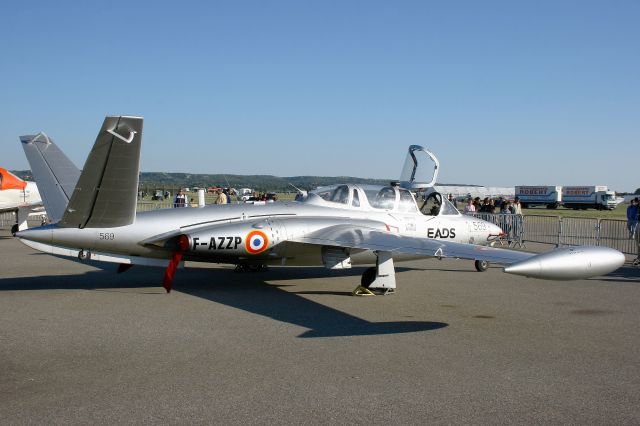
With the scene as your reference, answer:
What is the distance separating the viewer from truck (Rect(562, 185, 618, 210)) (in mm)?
73806

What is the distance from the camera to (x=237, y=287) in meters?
12.3

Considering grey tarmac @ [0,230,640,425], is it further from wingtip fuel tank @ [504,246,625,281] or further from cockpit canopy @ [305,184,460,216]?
cockpit canopy @ [305,184,460,216]

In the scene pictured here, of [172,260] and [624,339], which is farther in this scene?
[172,260]

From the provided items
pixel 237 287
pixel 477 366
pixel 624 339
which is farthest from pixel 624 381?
pixel 237 287

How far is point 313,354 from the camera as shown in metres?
7.10

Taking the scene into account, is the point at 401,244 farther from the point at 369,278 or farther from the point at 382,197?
the point at 382,197

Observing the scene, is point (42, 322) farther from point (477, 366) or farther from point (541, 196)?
point (541, 196)

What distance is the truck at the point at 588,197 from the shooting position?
7381 centimetres

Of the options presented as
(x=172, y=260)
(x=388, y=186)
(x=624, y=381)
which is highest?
(x=388, y=186)

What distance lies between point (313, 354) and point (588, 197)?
7750 centimetres

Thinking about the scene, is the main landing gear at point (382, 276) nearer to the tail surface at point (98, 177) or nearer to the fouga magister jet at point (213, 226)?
the fouga magister jet at point (213, 226)

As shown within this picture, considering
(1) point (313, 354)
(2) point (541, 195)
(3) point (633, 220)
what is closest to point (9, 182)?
(1) point (313, 354)

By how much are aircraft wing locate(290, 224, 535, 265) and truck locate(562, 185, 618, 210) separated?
232 feet

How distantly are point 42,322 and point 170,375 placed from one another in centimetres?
349
